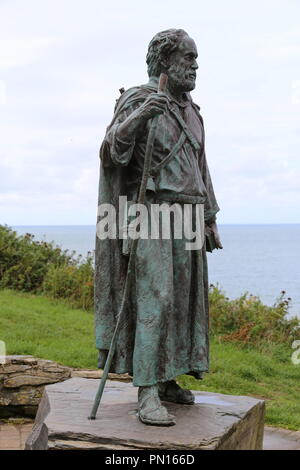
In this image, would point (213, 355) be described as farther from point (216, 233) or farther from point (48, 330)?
point (216, 233)

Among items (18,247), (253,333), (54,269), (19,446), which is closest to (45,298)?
(54,269)

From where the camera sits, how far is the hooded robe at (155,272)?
167 inches

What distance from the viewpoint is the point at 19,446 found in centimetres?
540

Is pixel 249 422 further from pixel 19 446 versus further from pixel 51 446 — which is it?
pixel 19 446

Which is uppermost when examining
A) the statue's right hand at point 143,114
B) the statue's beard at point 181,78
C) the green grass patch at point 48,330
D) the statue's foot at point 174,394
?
the statue's beard at point 181,78

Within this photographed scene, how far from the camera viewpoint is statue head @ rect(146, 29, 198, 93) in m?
4.40

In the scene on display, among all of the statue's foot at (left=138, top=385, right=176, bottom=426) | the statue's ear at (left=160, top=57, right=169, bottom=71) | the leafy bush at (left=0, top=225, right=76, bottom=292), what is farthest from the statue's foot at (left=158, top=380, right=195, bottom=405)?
the leafy bush at (left=0, top=225, right=76, bottom=292)

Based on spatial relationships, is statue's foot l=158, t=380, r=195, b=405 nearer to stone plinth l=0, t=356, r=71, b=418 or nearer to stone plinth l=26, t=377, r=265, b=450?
stone plinth l=26, t=377, r=265, b=450

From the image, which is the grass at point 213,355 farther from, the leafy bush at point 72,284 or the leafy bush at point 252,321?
the leafy bush at point 72,284

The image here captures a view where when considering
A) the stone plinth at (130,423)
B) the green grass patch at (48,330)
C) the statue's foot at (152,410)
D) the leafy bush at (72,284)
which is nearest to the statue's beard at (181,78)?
the statue's foot at (152,410)

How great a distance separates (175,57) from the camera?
14.5 feet

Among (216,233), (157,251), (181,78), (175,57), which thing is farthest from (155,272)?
(175,57)

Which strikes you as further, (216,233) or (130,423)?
(216,233)

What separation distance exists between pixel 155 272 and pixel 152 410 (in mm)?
802
